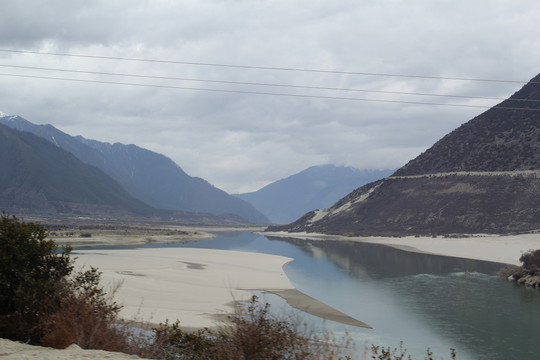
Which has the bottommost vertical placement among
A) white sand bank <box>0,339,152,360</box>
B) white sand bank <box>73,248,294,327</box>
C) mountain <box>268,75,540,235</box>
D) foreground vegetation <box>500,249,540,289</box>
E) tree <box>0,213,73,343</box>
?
white sand bank <box>73,248,294,327</box>

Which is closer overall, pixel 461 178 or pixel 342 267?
pixel 342 267

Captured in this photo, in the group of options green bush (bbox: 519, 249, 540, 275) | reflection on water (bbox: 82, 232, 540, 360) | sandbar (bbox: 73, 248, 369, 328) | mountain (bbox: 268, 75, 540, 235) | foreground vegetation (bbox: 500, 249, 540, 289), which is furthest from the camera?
mountain (bbox: 268, 75, 540, 235)

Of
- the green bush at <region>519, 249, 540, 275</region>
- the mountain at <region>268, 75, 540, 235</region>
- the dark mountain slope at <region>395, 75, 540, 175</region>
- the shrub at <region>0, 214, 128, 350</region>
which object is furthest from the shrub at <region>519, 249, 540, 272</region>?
the dark mountain slope at <region>395, 75, 540, 175</region>

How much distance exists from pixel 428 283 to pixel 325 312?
45.6 ft

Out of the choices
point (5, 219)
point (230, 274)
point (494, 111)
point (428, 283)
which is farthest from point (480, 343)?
point (494, 111)

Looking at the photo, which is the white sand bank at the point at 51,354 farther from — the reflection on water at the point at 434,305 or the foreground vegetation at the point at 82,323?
the reflection on water at the point at 434,305

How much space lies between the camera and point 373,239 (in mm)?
86188

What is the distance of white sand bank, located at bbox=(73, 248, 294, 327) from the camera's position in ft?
67.6

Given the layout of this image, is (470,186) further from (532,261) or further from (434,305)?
(434,305)

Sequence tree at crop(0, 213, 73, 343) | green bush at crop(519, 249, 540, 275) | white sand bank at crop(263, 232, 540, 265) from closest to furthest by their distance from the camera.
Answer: tree at crop(0, 213, 73, 343) → green bush at crop(519, 249, 540, 275) → white sand bank at crop(263, 232, 540, 265)

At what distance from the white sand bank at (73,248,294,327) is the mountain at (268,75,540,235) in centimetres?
4811

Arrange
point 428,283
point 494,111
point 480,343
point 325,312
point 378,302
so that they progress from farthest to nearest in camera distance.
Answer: point 494,111 < point 428,283 < point 378,302 < point 325,312 < point 480,343

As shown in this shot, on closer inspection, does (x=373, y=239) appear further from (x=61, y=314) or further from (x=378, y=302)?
(x=61, y=314)

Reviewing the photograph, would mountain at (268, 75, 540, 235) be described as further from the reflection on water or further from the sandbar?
the sandbar
